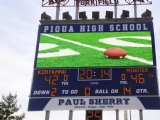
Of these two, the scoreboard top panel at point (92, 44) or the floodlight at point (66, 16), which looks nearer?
the scoreboard top panel at point (92, 44)

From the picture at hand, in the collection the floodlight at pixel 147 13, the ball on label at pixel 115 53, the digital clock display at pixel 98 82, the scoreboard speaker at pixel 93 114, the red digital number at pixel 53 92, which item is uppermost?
the floodlight at pixel 147 13

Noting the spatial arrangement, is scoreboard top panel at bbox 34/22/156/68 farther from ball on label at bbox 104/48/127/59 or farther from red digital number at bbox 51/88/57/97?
red digital number at bbox 51/88/57/97

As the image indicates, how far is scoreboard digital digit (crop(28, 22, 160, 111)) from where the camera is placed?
58.4ft

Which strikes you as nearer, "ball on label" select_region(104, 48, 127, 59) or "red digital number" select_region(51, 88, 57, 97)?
"red digital number" select_region(51, 88, 57, 97)

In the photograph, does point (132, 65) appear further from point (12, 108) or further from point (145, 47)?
point (12, 108)

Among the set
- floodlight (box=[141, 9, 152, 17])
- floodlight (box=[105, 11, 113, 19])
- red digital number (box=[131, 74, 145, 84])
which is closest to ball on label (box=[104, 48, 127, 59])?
red digital number (box=[131, 74, 145, 84])

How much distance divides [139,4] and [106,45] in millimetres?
5831

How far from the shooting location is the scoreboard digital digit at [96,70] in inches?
701

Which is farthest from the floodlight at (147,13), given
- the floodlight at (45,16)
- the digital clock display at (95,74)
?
the floodlight at (45,16)

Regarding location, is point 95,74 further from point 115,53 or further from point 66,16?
point 66,16

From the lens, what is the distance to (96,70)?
1878 cm

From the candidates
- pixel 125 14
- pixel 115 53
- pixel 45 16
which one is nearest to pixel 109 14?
pixel 125 14

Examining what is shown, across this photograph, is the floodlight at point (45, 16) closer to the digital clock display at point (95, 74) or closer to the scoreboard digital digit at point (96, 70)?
the scoreboard digital digit at point (96, 70)

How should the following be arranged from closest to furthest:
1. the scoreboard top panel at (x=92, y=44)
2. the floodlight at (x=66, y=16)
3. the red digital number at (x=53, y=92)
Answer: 1. the red digital number at (x=53, y=92)
2. the scoreboard top panel at (x=92, y=44)
3. the floodlight at (x=66, y=16)
